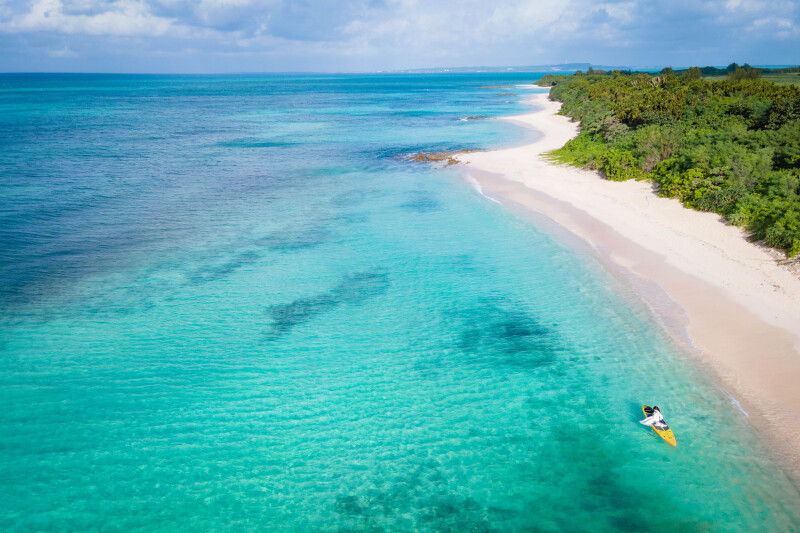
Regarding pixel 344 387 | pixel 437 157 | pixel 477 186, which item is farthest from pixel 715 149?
pixel 344 387

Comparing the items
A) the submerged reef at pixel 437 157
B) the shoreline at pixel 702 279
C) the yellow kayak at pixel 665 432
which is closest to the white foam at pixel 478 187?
Answer: the shoreline at pixel 702 279

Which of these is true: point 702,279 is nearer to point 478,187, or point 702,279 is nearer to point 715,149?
point 715,149

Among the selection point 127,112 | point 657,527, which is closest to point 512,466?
point 657,527

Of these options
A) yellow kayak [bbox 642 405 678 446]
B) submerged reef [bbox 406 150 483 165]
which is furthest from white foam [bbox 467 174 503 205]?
yellow kayak [bbox 642 405 678 446]

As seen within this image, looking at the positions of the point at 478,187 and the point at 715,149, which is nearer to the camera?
the point at 715,149

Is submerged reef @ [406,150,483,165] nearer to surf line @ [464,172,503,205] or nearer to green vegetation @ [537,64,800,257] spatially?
surf line @ [464,172,503,205]

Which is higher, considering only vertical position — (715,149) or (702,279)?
(715,149)
